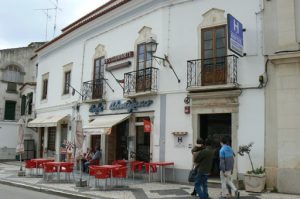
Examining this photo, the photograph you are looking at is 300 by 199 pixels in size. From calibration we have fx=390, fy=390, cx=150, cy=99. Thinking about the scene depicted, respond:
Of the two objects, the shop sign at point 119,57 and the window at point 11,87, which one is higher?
the window at point 11,87

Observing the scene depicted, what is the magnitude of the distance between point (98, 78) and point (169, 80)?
530 cm

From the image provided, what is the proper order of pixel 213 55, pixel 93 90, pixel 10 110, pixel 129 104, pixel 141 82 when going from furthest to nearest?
pixel 10 110 → pixel 93 90 → pixel 129 104 → pixel 141 82 → pixel 213 55

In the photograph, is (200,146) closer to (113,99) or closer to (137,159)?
(137,159)

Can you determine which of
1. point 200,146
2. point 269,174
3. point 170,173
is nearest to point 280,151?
point 269,174

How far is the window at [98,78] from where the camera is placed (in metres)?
18.6

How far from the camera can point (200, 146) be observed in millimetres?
10938

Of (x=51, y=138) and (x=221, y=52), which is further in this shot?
(x=51, y=138)

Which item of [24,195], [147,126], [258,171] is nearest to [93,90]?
[147,126]

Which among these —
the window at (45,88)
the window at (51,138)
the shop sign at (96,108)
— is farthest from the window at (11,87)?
the shop sign at (96,108)

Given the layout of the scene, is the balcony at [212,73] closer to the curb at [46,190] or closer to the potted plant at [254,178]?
the potted plant at [254,178]

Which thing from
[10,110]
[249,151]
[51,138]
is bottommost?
[249,151]

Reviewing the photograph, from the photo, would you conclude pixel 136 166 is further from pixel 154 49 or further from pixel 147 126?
pixel 154 49

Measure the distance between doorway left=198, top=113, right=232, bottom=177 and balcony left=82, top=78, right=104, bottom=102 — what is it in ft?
19.7

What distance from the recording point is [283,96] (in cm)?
1187
